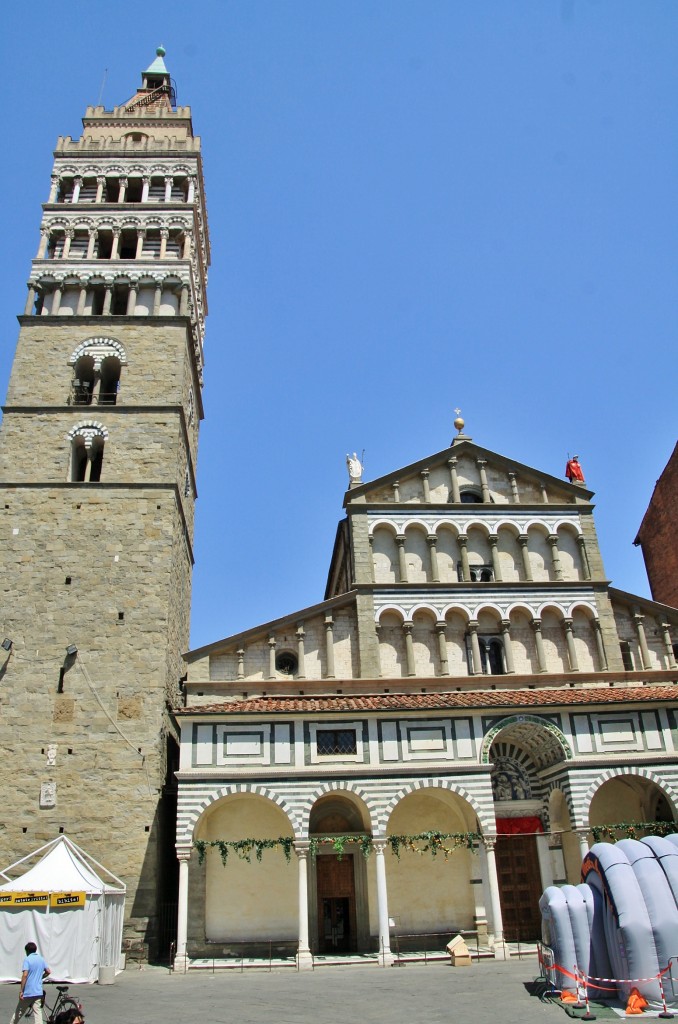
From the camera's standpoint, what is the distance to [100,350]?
26.8m

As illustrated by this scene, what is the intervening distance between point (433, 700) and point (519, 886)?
227 inches

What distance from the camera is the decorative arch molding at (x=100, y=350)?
26625 millimetres

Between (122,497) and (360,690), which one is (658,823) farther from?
(122,497)

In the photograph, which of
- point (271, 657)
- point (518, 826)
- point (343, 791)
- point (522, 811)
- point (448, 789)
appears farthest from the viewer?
point (271, 657)

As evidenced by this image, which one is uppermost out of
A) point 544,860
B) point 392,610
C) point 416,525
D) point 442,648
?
point 416,525

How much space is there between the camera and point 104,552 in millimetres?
23438

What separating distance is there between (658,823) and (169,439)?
59.3 ft

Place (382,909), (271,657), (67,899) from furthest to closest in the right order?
(271,657)
(382,909)
(67,899)

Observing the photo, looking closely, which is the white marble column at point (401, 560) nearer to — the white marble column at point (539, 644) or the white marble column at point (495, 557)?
the white marble column at point (495, 557)

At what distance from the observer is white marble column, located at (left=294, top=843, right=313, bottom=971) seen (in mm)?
→ 18453

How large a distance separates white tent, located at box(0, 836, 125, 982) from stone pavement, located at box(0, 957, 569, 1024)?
48 centimetres

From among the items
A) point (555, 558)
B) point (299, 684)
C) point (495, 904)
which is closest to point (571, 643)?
point (555, 558)

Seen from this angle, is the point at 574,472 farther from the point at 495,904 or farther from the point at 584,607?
the point at 495,904

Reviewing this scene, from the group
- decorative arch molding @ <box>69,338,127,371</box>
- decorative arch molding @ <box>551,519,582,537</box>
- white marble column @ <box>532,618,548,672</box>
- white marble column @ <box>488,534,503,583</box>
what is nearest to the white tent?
white marble column @ <box>532,618,548,672</box>
